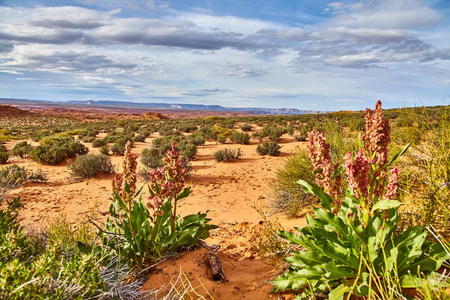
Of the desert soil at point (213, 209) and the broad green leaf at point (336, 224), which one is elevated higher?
the broad green leaf at point (336, 224)

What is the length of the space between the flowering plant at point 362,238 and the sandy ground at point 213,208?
0.64 m

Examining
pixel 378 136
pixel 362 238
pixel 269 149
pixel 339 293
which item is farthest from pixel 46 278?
pixel 269 149

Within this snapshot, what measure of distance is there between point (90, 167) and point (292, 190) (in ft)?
24.3

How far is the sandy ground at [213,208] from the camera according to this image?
3398 mm

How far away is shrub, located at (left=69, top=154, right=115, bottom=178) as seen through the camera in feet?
35.3

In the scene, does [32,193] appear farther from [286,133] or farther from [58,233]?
[286,133]

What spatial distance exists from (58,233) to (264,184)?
22.3 feet

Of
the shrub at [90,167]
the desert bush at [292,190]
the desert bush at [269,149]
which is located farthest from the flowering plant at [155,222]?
the desert bush at [269,149]

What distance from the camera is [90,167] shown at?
428 inches

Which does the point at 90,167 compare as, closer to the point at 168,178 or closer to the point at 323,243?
the point at 168,178

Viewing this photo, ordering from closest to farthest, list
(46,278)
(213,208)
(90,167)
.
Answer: (46,278)
(213,208)
(90,167)

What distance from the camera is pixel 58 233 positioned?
4.07 meters

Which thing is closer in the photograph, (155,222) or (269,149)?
(155,222)

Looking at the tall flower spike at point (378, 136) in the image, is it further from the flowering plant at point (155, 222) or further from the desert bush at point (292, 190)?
the desert bush at point (292, 190)
